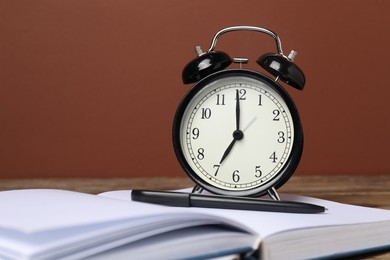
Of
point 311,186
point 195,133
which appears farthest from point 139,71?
point 195,133

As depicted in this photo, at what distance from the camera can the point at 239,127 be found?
1349 mm

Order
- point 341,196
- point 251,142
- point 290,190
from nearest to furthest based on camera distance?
point 251,142 < point 341,196 < point 290,190

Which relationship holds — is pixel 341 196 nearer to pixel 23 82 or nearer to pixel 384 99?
pixel 384 99

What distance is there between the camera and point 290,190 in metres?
1.88

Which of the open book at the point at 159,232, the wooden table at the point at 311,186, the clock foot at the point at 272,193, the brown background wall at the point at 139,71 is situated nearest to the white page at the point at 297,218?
the open book at the point at 159,232

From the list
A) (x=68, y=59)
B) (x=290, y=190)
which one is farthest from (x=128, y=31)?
(x=290, y=190)

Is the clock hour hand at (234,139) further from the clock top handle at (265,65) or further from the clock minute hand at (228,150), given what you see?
the clock top handle at (265,65)

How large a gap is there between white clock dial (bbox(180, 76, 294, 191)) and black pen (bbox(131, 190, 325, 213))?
0.66 ft

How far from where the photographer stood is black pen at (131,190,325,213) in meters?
1.11

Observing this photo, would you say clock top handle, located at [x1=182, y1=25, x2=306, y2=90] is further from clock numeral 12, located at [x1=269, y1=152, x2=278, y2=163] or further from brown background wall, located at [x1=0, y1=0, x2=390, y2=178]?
brown background wall, located at [x1=0, y1=0, x2=390, y2=178]

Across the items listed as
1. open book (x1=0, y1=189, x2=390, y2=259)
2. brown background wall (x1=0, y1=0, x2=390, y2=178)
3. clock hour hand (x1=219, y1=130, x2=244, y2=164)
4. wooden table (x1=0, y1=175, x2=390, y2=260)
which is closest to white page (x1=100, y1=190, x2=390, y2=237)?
open book (x1=0, y1=189, x2=390, y2=259)

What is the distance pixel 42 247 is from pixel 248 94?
27.7 inches

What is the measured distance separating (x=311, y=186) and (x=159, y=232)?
124 centimetres

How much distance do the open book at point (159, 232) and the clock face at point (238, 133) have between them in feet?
0.85
